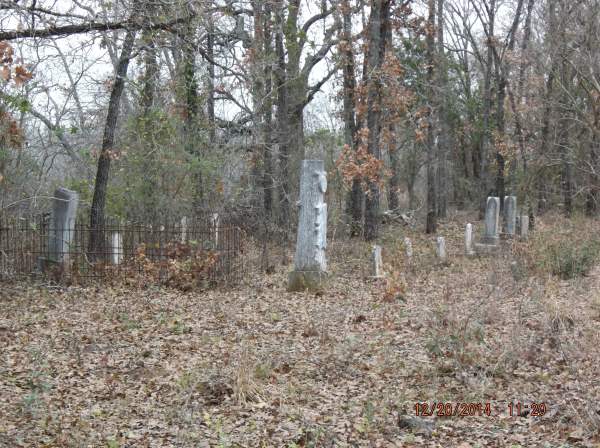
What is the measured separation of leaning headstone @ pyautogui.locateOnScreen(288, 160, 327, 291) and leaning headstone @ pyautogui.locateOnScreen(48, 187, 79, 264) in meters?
4.42

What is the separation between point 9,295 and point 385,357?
702 centimetres

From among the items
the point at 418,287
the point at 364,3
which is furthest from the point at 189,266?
the point at 364,3

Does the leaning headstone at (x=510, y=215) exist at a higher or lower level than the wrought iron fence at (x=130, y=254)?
higher

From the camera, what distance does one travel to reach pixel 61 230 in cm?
1285

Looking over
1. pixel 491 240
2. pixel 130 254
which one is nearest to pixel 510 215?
pixel 491 240

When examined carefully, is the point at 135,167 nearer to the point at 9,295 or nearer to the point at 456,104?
the point at 9,295

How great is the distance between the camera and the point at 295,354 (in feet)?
26.0

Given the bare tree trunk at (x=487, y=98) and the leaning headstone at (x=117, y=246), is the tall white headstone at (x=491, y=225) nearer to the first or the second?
the bare tree trunk at (x=487, y=98)

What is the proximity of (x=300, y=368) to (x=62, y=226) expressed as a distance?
292 inches

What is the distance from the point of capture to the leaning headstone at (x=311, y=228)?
484 inches

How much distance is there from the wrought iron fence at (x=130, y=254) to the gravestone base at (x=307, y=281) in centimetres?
120

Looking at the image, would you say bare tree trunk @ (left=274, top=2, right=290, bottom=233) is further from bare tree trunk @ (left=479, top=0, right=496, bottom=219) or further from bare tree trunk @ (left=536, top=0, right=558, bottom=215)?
bare tree trunk @ (left=479, top=0, right=496, bottom=219)

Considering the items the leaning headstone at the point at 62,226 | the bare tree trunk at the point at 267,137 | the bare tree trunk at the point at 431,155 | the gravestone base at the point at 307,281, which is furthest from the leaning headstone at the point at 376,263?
the bare tree trunk at the point at 431,155
